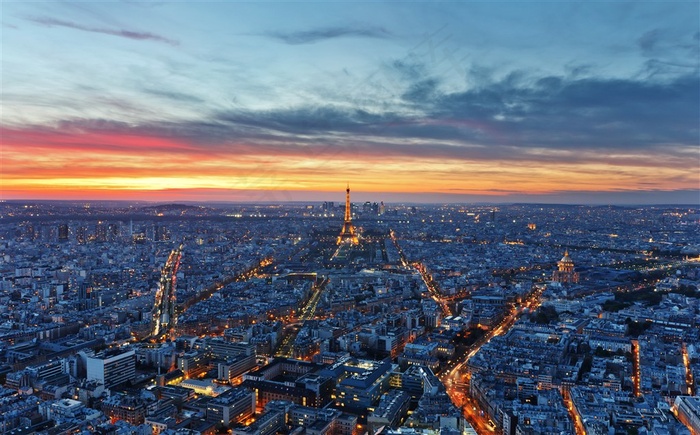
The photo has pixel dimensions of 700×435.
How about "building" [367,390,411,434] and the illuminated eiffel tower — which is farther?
the illuminated eiffel tower

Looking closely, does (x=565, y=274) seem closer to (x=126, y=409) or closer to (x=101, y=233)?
(x=126, y=409)

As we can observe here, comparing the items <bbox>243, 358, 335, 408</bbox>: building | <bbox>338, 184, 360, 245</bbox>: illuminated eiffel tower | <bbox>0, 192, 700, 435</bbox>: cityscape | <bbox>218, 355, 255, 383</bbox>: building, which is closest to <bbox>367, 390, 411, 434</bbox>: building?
<bbox>0, 192, 700, 435</bbox>: cityscape

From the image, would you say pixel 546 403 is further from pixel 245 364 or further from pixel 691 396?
pixel 245 364

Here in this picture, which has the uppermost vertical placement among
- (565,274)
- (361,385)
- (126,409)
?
(565,274)

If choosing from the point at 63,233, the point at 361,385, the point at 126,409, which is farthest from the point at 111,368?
the point at 63,233

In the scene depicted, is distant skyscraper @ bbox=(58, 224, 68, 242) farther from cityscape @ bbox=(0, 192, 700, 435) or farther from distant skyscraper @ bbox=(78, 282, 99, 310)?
distant skyscraper @ bbox=(78, 282, 99, 310)

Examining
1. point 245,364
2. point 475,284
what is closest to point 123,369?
point 245,364

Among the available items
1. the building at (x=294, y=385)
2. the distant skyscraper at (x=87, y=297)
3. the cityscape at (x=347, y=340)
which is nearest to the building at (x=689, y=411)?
the cityscape at (x=347, y=340)

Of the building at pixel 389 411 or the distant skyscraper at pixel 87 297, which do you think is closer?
the building at pixel 389 411

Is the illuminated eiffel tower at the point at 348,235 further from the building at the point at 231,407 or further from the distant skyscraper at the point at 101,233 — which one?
the building at the point at 231,407
